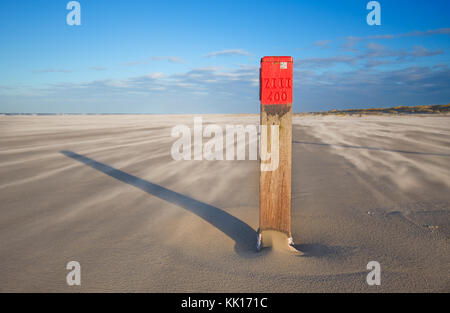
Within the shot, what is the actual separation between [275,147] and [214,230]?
1342 mm

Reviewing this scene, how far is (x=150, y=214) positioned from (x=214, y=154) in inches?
196

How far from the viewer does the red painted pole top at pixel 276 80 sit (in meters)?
2.31

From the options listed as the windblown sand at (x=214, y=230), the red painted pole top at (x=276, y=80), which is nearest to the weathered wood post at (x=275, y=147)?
the red painted pole top at (x=276, y=80)

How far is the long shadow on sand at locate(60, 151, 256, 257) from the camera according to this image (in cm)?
287

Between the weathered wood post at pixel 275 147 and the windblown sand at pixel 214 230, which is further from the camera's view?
the weathered wood post at pixel 275 147

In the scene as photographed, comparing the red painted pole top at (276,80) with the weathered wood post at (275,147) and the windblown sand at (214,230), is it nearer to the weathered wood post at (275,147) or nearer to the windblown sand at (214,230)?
the weathered wood post at (275,147)

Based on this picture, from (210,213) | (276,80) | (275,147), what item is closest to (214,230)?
(210,213)

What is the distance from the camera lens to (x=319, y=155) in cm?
803

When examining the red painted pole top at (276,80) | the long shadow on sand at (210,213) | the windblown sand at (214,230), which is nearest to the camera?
the windblown sand at (214,230)

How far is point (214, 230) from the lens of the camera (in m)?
3.20

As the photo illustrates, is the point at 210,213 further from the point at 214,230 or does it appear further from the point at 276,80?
the point at 276,80

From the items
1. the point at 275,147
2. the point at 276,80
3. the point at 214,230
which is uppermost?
the point at 276,80

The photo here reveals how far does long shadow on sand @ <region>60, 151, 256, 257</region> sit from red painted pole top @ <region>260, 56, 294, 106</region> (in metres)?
1.46
